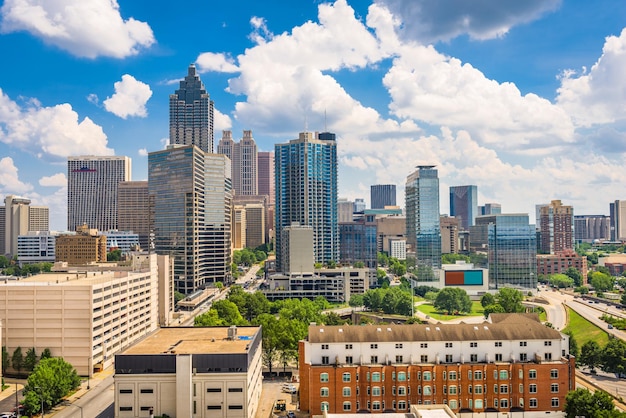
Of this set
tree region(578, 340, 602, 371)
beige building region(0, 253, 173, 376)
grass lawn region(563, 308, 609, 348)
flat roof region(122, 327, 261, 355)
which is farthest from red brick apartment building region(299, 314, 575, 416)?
grass lawn region(563, 308, 609, 348)

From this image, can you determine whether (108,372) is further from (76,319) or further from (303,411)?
(303,411)

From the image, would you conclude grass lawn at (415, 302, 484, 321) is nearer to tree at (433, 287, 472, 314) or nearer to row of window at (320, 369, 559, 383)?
tree at (433, 287, 472, 314)

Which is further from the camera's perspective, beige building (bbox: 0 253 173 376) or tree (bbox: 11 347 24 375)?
beige building (bbox: 0 253 173 376)

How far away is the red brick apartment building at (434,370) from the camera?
72500 millimetres

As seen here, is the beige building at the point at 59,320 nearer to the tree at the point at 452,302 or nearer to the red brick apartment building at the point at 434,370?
the red brick apartment building at the point at 434,370

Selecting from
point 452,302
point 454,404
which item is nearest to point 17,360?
point 454,404

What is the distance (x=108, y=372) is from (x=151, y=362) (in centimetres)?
3791

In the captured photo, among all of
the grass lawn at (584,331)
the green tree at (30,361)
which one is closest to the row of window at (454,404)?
the green tree at (30,361)

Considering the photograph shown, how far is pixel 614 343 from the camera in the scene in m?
104

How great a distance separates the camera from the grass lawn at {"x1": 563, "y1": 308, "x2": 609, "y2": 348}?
4916 inches

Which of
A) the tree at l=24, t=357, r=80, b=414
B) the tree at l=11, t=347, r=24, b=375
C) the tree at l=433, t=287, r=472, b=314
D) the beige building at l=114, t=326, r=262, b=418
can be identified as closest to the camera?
the beige building at l=114, t=326, r=262, b=418

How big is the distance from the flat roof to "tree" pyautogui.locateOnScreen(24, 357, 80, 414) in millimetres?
13639

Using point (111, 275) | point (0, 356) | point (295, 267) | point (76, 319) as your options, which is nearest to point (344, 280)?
point (295, 267)

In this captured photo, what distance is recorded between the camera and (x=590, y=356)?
343 feet
